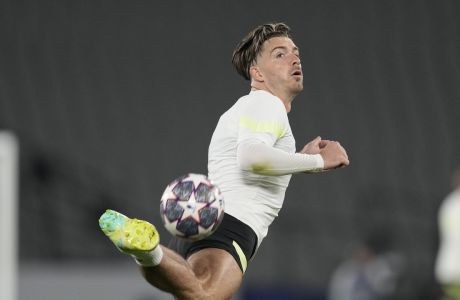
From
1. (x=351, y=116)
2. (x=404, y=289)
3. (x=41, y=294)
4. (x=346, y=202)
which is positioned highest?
(x=351, y=116)

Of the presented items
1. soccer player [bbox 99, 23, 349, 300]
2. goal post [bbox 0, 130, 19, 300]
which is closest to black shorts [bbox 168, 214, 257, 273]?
soccer player [bbox 99, 23, 349, 300]

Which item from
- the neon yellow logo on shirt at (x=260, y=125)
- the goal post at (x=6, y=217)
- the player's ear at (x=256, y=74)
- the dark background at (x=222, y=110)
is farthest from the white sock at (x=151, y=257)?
the dark background at (x=222, y=110)

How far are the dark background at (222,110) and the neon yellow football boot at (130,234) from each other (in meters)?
7.84

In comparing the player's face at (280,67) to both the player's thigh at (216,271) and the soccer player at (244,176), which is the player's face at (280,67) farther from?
the player's thigh at (216,271)

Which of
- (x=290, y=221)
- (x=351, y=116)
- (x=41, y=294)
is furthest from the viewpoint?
(x=351, y=116)

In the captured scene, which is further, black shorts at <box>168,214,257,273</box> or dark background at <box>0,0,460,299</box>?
dark background at <box>0,0,460,299</box>

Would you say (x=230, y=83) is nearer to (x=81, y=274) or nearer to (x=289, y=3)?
(x=289, y=3)

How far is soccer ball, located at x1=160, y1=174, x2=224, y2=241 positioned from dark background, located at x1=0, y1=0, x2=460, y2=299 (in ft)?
25.5

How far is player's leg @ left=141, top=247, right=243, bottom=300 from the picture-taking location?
Answer: 15.6ft

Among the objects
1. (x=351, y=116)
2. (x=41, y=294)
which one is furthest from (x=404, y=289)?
(x=41, y=294)

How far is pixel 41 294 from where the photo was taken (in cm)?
1059

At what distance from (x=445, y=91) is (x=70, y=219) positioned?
5537 millimetres

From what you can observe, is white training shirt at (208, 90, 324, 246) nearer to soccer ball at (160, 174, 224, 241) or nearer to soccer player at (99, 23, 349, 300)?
soccer player at (99, 23, 349, 300)

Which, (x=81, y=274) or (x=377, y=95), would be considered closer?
(x=81, y=274)
